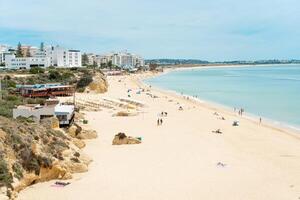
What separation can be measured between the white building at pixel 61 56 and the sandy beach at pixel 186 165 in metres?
83.6

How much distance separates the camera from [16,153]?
53.4 ft

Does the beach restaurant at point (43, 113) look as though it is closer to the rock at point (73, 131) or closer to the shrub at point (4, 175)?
the rock at point (73, 131)

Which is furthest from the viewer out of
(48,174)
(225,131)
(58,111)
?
(225,131)

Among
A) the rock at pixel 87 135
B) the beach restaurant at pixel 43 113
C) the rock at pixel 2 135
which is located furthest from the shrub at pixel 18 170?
the rock at pixel 87 135

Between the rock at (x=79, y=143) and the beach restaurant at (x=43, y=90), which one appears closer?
the rock at (x=79, y=143)

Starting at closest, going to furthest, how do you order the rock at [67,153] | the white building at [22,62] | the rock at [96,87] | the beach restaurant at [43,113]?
the rock at [67,153]
the beach restaurant at [43,113]
the rock at [96,87]
the white building at [22,62]

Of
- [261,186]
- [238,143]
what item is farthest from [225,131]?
[261,186]

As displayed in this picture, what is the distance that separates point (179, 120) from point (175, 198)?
2193cm

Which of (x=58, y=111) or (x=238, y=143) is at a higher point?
(x=58, y=111)

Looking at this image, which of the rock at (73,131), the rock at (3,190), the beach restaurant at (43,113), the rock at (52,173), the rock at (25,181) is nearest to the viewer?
the rock at (3,190)

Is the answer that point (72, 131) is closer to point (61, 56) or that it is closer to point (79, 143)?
point (79, 143)

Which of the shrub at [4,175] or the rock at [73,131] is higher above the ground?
the shrub at [4,175]

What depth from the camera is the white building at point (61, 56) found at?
115 metres

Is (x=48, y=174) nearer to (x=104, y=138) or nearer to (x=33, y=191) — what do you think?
(x=33, y=191)
